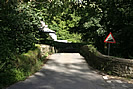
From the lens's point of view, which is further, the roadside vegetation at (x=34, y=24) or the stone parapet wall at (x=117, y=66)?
the stone parapet wall at (x=117, y=66)

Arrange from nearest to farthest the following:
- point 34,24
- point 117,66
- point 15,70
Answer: point 15,70, point 117,66, point 34,24

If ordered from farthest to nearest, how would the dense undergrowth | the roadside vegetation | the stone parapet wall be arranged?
the stone parapet wall < the roadside vegetation < the dense undergrowth

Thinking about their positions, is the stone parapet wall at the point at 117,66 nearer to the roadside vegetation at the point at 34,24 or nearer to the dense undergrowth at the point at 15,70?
the roadside vegetation at the point at 34,24

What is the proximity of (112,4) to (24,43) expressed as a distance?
11.0 meters

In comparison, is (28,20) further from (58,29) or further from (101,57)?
(58,29)

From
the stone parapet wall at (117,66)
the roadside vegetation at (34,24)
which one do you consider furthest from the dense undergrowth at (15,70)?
the stone parapet wall at (117,66)

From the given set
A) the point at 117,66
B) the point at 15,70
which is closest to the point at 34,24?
the point at 15,70

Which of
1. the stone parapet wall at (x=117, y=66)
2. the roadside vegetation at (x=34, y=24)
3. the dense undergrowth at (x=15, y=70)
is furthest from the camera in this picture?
the stone parapet wall at (x=117, y=66)

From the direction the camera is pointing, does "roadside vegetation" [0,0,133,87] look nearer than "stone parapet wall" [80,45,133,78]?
Yes

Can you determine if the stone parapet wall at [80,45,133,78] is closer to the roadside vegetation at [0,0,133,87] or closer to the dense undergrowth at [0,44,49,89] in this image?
the roadside vegetation at [0,0,133,87]

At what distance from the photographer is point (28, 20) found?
952 centimetres

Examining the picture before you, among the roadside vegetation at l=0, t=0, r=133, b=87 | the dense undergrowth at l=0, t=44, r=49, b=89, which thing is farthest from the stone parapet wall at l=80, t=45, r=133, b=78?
the dense undergrowth at l=0, t=44, r=49, b=89

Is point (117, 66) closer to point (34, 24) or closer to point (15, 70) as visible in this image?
point (15, 70)

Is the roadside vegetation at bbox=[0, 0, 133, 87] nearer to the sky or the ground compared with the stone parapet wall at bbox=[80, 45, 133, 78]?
nearer to the sky
